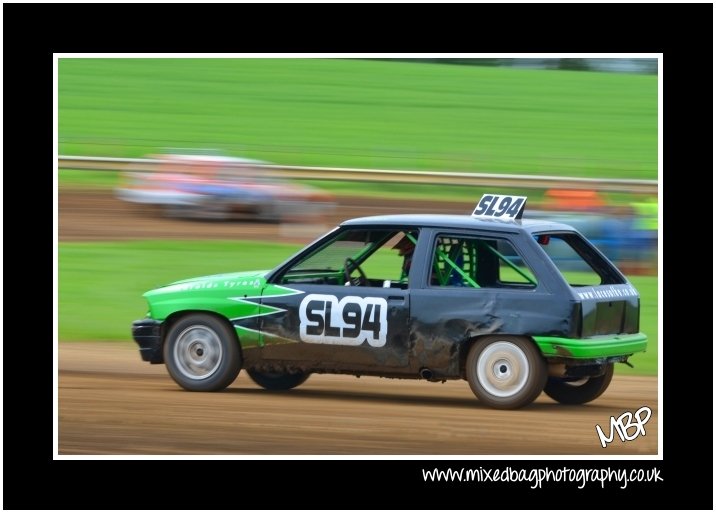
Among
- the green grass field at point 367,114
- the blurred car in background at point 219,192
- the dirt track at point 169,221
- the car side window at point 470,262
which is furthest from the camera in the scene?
the green grass field at point 367,114

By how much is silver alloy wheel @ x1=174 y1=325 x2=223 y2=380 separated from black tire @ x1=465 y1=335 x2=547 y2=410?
2.31 meters

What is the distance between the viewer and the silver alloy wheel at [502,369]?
8.85 meters

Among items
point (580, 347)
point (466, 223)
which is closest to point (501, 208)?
point (466, 223)

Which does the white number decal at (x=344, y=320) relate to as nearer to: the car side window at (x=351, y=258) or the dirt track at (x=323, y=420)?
the car side window at (x=351, y=258)

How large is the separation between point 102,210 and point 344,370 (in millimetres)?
11098

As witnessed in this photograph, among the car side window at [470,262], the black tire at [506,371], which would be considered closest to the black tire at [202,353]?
the car side window at [470,262]

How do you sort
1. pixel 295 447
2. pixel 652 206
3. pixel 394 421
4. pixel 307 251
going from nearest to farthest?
pixel 295 447
pixel 394 421
pixel 307 251
pixel 652 206

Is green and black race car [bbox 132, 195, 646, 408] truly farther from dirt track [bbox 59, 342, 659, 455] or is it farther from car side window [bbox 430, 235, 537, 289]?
dirt track [bbox 59, 342, 659, 455]

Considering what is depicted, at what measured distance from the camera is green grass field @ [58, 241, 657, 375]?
1407cm

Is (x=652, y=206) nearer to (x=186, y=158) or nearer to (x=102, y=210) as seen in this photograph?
(x=186, y=158)

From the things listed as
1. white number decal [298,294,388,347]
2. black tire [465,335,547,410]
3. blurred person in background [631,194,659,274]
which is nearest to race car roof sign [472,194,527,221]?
black tire [465,335,547,410]

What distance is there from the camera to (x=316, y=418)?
9016 millimetres

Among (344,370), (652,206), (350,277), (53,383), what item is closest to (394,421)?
(344,370)

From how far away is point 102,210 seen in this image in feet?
63.3
